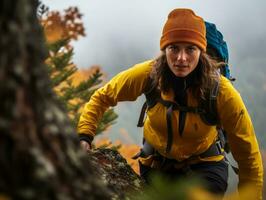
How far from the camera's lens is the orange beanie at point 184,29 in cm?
456

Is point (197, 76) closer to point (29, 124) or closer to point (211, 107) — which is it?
point (211, 107)

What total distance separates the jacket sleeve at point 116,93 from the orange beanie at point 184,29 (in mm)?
388

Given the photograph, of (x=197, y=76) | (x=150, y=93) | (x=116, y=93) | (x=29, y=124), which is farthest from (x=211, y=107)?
(x=29, y=124)

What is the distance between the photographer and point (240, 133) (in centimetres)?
408

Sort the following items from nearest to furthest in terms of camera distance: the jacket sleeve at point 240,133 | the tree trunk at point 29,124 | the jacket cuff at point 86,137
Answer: the tree trunk at point 29,124, the jacket sleeve at point 240,133, the jacket cuff at point 86,137

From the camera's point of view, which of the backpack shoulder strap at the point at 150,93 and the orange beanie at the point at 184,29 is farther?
the orange beanie at the point at 184,29

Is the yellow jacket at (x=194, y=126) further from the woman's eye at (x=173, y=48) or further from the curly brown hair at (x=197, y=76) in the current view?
the woman's eye at (x=173, y=48)

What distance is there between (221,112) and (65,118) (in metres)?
2.69

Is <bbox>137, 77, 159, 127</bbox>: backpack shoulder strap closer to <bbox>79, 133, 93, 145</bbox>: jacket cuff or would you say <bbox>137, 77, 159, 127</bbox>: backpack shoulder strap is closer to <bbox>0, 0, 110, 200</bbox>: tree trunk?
<bbox>79, 133, 93, 145</bbox>: jacket cuff

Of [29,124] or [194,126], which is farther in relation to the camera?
[194,126]

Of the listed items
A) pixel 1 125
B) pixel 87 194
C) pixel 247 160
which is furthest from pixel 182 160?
pixel 1 125

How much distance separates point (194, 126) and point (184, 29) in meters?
1.08

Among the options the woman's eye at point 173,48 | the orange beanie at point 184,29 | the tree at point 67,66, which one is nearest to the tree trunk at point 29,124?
the woman's eye at point 173,48

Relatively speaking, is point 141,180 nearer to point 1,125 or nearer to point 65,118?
point 65,118
